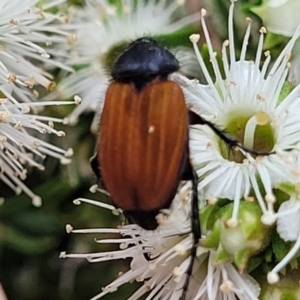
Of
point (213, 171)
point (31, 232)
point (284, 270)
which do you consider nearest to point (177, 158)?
point (213, 171)

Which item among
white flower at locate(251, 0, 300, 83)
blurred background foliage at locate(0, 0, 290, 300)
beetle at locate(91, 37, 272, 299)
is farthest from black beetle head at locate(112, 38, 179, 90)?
blurred background foliage at locate(0, 0, 290, 300)

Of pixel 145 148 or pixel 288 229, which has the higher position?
pixel 145 148

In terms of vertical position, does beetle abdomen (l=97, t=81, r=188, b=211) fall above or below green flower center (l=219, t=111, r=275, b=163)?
above

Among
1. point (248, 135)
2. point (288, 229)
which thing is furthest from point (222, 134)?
point (288, 229)

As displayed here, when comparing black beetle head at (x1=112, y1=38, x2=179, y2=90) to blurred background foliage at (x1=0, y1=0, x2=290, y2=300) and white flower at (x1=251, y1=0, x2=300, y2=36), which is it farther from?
blurred background foliage at (x1=0, y1=0, x2=290, y2=300)

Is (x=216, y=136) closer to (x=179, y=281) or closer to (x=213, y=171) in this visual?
(x=213, y=171)

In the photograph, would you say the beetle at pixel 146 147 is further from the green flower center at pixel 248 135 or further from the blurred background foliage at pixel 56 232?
the blurred background foliage at pixel 56 232

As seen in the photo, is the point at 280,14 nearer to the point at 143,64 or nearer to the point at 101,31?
the point at 143,64
